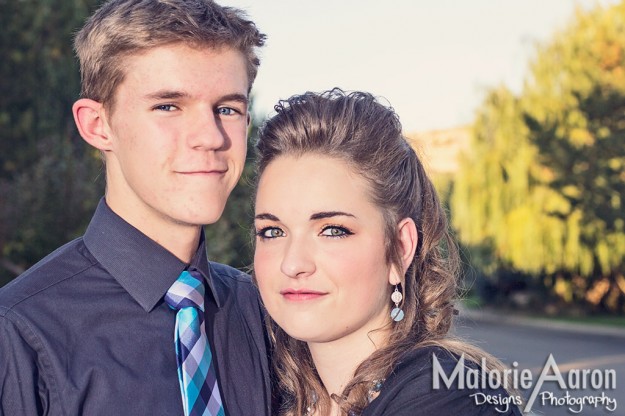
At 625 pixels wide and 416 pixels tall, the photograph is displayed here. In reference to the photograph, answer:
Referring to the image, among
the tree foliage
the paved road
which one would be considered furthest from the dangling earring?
the tree foliage

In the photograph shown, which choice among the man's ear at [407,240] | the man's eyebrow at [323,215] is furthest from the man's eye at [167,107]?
the man's ear at [407,240]

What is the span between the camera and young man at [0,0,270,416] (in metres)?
2.62

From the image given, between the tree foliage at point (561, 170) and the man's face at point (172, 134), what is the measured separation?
81.9 ft

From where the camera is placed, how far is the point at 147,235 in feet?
9.67

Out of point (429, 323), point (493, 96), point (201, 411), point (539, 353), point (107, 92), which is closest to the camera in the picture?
point (201, 411)

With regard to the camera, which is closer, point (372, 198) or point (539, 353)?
point (372, 198)

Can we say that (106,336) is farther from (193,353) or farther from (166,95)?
(166,95)

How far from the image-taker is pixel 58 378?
2551mm

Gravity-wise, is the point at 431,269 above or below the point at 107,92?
below

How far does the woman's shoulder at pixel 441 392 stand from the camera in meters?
2.77

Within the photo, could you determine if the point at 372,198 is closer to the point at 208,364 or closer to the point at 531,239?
the point at 208,364

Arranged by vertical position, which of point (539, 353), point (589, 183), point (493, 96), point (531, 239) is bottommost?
point (539, 353)

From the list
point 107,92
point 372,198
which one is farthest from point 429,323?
point 107,92

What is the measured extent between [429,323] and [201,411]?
0.92 metres
